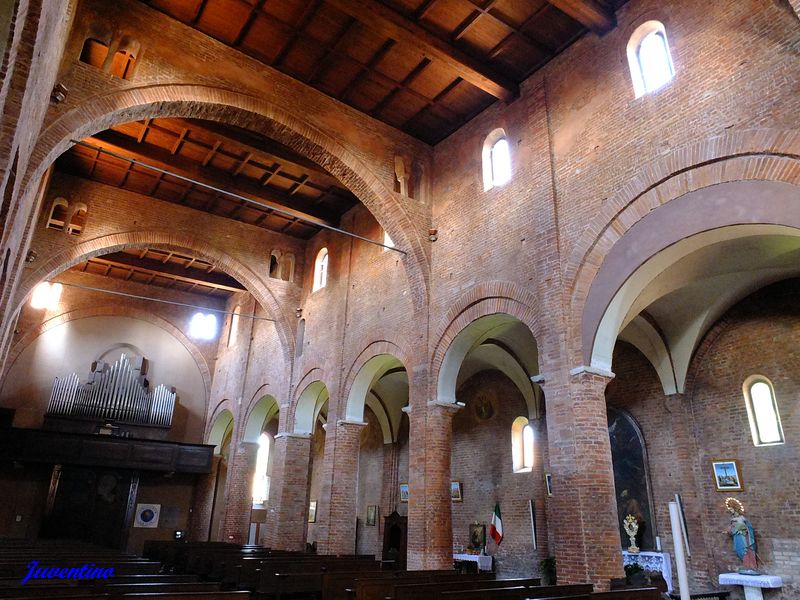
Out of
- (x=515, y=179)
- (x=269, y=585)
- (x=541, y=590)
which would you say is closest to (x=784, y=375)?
Answer: (x=515, y=179)

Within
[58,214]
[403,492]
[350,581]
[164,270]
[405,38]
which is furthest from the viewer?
[164,270]

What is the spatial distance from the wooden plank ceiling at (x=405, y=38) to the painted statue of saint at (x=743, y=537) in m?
8.98

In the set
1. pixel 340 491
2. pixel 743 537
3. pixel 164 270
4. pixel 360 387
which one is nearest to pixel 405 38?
pixel 360 387

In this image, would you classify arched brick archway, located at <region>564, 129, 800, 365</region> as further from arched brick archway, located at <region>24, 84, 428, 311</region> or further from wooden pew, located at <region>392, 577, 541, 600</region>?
arched brick archway, located at <region>24, 84, 428, 311</region>

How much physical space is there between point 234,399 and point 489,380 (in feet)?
31.9

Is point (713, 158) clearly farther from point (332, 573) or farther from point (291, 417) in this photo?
point (291, 417)

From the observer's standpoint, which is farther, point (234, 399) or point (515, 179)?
point (234, 399)

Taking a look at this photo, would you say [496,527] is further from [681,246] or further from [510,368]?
[681,246]

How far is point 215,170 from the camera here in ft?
50.5

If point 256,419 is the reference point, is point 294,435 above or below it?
below

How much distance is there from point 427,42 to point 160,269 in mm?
14665

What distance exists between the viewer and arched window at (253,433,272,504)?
23.7 metres

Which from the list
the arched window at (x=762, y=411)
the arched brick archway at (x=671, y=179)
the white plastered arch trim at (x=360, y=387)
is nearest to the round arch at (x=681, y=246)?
the arched brick archway at (x=671, y=179)

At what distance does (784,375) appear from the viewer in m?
10.5
